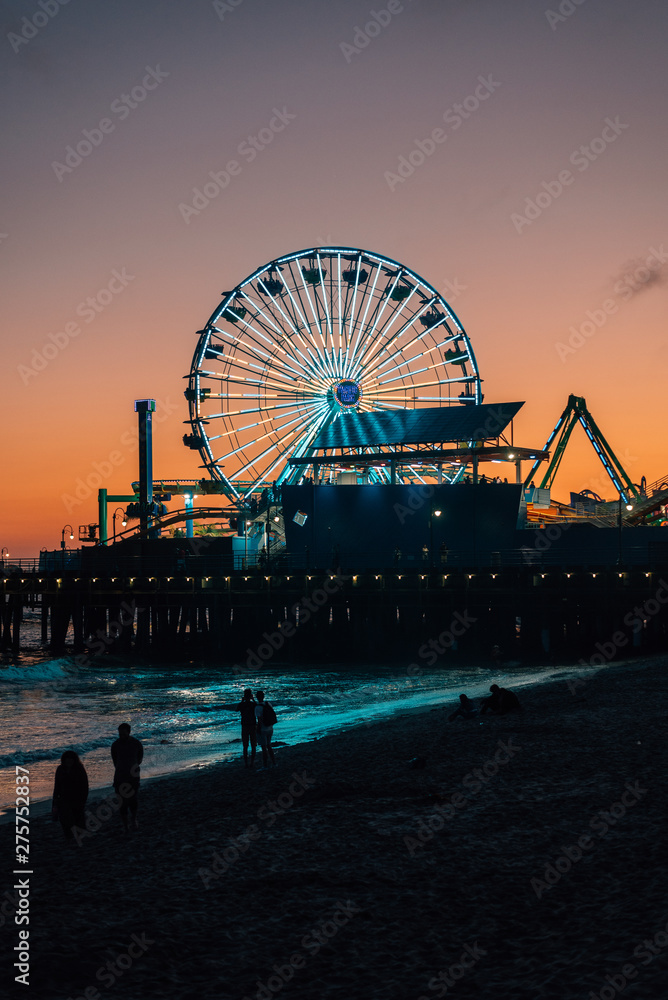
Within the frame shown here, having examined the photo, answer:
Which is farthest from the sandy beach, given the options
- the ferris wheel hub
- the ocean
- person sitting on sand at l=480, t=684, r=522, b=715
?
the ferris wheel hub

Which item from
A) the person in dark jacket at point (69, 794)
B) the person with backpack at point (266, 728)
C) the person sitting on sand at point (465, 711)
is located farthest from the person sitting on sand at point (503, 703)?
the person in dark jacket at point (69, 794)

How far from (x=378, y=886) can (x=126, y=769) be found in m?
4.69

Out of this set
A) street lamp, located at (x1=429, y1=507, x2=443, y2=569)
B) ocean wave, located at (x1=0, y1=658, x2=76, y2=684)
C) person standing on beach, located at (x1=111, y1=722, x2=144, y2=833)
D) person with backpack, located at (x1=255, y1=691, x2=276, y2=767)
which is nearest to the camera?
person standing on beach, located at (x1=111, y1=722, x2=144, y2=833)

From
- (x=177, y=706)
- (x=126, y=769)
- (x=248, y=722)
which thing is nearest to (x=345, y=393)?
(x=177, y=706)

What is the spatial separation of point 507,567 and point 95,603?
2457cm

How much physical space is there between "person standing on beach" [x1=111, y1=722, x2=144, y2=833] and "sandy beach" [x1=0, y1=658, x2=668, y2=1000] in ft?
1.34

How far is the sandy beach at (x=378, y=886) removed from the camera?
25.3 ft

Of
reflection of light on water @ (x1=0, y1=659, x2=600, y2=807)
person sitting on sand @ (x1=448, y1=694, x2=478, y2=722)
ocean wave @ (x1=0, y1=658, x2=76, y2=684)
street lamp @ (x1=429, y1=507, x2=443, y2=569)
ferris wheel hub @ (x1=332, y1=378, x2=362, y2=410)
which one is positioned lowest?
reflection of light on water @ (x1=0, y1=659, x2=600, y2=807)

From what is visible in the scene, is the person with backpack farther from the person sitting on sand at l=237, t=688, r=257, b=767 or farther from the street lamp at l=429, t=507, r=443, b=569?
the street lamp at l=429, t=507, r=443, b=569

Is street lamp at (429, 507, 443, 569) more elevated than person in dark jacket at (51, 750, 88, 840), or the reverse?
street lamp at (429, 507, 443, 569)

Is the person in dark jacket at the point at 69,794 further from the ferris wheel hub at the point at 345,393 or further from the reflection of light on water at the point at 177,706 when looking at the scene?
the ferris wheel hub at the point at 345,393

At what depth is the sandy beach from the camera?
25.3ft

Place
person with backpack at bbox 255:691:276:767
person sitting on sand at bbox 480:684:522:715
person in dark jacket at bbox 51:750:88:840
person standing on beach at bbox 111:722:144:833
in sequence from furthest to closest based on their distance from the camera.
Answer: person sitting on sand at bbox 480:684:522:715
person with backpack at bbox 255:691:276:767
person standing on beach at bbox 111:722:144:833
person in dark jacket at bbox 51:750:88:840

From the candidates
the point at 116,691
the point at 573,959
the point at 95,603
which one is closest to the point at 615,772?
the point at 573,959
